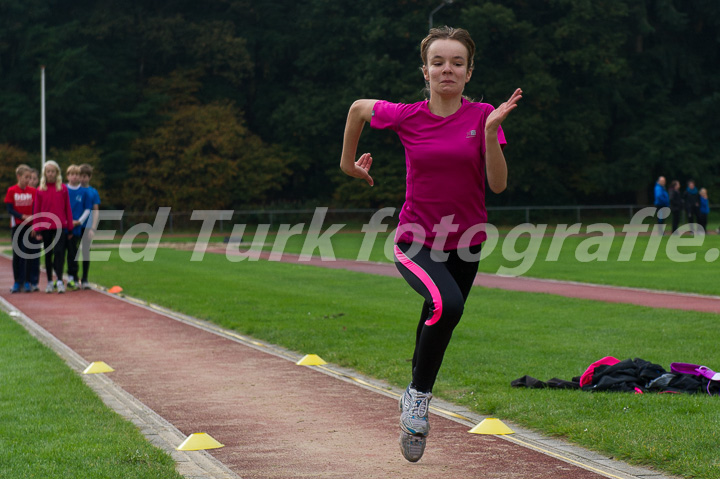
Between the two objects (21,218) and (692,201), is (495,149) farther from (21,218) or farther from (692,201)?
(692,201)

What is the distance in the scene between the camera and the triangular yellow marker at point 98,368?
9375 mm

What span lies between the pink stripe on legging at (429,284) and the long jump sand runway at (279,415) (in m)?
0.97

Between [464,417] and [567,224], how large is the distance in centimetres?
4356

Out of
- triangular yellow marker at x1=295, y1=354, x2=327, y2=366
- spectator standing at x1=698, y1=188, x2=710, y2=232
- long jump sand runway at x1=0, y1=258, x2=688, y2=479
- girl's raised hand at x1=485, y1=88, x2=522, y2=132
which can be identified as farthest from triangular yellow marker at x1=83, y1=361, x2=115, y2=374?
spectator standing at x1=698, y1=188, x2=710, y2=232

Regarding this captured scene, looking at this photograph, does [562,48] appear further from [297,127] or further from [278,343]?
[278,343]

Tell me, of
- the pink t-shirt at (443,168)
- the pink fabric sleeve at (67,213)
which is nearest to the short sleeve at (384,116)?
the pink t-shirt at (443,168)

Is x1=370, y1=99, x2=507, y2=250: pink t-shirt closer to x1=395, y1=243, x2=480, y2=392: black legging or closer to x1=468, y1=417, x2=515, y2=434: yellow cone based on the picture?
x1=395, y1=243, x2=480, y2=392: black legging

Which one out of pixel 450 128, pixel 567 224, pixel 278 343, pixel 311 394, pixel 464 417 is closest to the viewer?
pixel 450 128

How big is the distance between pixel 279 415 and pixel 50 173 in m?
10.8

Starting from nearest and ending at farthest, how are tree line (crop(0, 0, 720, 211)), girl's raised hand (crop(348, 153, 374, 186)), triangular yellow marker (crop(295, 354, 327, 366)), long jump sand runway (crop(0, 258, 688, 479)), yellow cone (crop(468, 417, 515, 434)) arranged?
girl's raised hand (crop(348, 153, 374, 186)) < long jump sand runway (crop(0, 258, 688, 479)) < yellow cone (crop(468, 417, 515, 434)) < triangular yellow marker (crop(295, 354, 327, 366)) < tree line (crop(0, 0, 720, 211))

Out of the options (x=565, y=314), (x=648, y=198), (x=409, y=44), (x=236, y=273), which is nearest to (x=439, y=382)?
(x=565, y=314)

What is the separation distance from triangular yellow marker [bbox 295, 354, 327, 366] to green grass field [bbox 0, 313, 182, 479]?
2.24 meters

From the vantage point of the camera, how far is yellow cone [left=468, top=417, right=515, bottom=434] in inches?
264

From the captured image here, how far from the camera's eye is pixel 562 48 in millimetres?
52125
